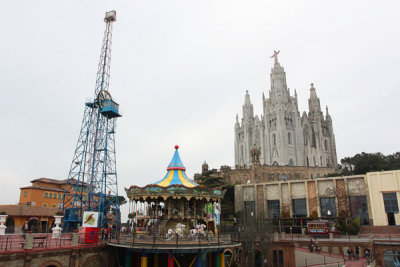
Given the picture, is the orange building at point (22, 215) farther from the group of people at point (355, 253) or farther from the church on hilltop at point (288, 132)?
the church on hilltop at point (288, 132)

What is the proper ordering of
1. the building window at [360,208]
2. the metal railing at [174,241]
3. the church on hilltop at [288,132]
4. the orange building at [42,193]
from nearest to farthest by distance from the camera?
the metal railing at [174,241]
the building window at [360,208]
the orange building at [42,193]
the church on hilltop at [288,132]

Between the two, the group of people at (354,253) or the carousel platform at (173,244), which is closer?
the carousel platform at (173,244)

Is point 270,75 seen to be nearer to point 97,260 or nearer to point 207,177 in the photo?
point 207,177

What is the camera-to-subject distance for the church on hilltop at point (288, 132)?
A: 91.1 meters

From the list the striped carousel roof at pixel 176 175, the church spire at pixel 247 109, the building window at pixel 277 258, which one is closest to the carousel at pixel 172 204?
the striped carousel roof at pixel 176 175

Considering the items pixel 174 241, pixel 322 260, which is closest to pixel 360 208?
pixel 322 260

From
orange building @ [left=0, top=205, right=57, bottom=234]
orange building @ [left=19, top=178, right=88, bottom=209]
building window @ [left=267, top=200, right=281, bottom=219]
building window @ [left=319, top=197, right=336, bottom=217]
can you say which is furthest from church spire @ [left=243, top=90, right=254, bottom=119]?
orange building @ [left=0, top=205, right=57, bottom=234]

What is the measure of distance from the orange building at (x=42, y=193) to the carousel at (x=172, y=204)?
109 feet

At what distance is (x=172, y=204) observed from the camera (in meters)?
25.2

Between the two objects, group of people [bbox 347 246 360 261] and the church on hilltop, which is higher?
the church on hilltop

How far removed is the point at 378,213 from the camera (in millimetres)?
39688

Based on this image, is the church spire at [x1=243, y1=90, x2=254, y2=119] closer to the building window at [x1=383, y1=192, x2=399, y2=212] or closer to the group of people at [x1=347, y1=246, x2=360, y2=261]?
the building window at [x1=383, y1=192, x2=399, y2=212]

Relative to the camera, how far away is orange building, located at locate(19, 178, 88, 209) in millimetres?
51747

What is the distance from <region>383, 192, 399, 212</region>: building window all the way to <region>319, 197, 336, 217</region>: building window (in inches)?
257
